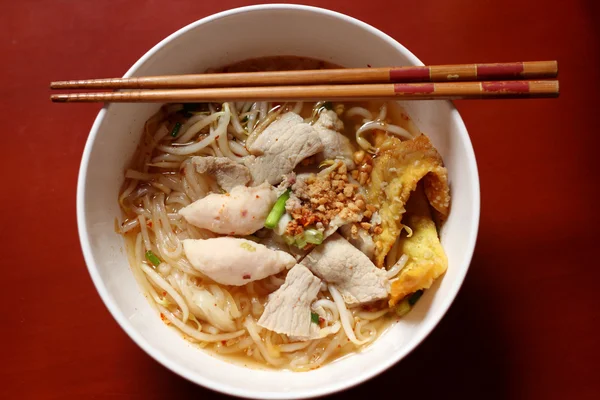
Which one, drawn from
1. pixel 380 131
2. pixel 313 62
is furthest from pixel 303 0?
pixel 380 131

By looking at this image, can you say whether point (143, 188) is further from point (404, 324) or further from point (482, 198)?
point (482, 198)

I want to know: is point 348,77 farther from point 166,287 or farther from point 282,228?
point 166,287

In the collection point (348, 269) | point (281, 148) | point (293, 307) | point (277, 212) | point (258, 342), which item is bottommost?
point (258, 342)

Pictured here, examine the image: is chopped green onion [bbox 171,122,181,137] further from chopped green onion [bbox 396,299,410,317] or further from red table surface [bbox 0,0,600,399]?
chopped green onion [bbox 396,299,410,317]

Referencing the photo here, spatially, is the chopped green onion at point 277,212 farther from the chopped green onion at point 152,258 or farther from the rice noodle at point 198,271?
the chopped green onion at point 152,258

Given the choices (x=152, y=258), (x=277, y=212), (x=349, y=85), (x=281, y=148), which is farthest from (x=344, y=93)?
(x=152, y=258)

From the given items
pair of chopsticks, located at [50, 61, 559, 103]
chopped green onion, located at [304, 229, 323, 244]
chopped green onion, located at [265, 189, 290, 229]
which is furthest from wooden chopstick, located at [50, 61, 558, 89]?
chopped green onion, located at [304, 229, 323, 244]
